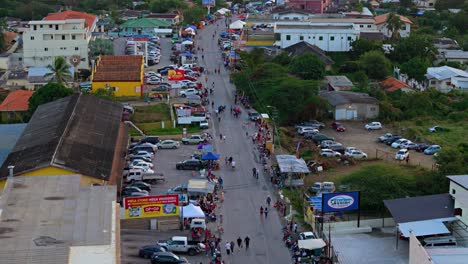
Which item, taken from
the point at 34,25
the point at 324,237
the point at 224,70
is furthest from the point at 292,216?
the point at 34,25

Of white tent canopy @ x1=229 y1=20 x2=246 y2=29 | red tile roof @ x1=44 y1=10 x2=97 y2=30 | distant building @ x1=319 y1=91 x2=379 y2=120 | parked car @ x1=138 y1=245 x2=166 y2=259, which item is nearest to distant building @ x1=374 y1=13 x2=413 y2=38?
white tent canopy @ x1=229 y1=20 x2=246 y2=29

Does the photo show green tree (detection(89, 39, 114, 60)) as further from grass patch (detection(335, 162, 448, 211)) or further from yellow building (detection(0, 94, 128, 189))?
grass patch (detection(335, 162, 448, 211))

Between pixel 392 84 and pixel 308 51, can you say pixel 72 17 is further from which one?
pixel 392 84

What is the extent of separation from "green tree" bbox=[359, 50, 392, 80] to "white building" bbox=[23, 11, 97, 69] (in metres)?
11.1

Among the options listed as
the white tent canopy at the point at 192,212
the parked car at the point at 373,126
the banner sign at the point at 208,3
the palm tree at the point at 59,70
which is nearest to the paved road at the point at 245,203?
the white tent canopy at the point at 192,212

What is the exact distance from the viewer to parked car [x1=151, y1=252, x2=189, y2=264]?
1382 centimetres

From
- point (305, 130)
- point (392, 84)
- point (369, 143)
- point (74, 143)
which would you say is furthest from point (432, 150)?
point (74, 143)

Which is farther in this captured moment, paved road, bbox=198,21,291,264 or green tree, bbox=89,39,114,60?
green tree, bbox=89,39,114,60

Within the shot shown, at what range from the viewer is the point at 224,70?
32.2 meters

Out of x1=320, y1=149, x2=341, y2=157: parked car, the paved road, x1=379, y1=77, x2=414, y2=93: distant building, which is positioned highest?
x1=379, y1=77, x2=414, y2=93: distant building

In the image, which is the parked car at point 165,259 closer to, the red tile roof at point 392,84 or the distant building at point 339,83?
the distant building at point 339,83

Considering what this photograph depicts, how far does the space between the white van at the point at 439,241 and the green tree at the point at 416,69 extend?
17.2m

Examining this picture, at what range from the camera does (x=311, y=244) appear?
14.3 metres

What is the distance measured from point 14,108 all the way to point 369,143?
1136 centimetres
